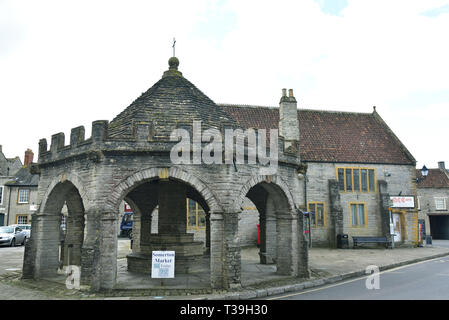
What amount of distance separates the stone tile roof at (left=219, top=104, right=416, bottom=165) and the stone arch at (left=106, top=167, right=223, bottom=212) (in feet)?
51.4

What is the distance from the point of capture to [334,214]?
972 inches

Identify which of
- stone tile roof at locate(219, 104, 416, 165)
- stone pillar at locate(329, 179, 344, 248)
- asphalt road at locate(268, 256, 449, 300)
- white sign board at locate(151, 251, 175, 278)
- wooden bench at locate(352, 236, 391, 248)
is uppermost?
stone tile roof at locate(219, 104, 416, 165)

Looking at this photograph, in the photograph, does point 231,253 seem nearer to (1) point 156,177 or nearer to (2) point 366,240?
(1) point 156,177

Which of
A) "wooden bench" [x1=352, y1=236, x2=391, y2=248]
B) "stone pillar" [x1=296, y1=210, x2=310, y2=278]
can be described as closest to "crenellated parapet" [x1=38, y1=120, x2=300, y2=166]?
"stone pillar" [x1=296, y1=210, x2=310, y2=278]

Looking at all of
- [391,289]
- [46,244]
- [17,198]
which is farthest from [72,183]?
[17,198]

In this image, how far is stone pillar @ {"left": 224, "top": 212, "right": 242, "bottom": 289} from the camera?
10564mm

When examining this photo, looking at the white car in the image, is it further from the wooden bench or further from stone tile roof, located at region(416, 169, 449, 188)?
stone tile roof, located at region(416, 169, 449, 188)

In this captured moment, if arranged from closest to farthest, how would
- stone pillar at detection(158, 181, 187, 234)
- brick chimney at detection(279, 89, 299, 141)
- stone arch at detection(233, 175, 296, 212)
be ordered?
stone arch at detection(233, 175, 296, 212) → stone pillar at detection(158, 181, 187, 234) → brick chimney at detection(279, 89, 299, 141)

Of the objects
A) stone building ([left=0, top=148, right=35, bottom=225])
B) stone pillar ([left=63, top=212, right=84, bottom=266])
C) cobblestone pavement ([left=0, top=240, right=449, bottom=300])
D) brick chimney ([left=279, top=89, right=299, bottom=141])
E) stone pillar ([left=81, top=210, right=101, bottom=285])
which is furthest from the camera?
stone building ([left=0, top=148, right=35, bottom=225])

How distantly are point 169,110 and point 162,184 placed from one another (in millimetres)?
3000

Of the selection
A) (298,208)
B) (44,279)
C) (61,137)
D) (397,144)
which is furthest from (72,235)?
(397,144)

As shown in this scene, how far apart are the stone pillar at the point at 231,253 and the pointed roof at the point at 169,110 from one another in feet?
10.5

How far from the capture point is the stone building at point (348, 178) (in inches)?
990
